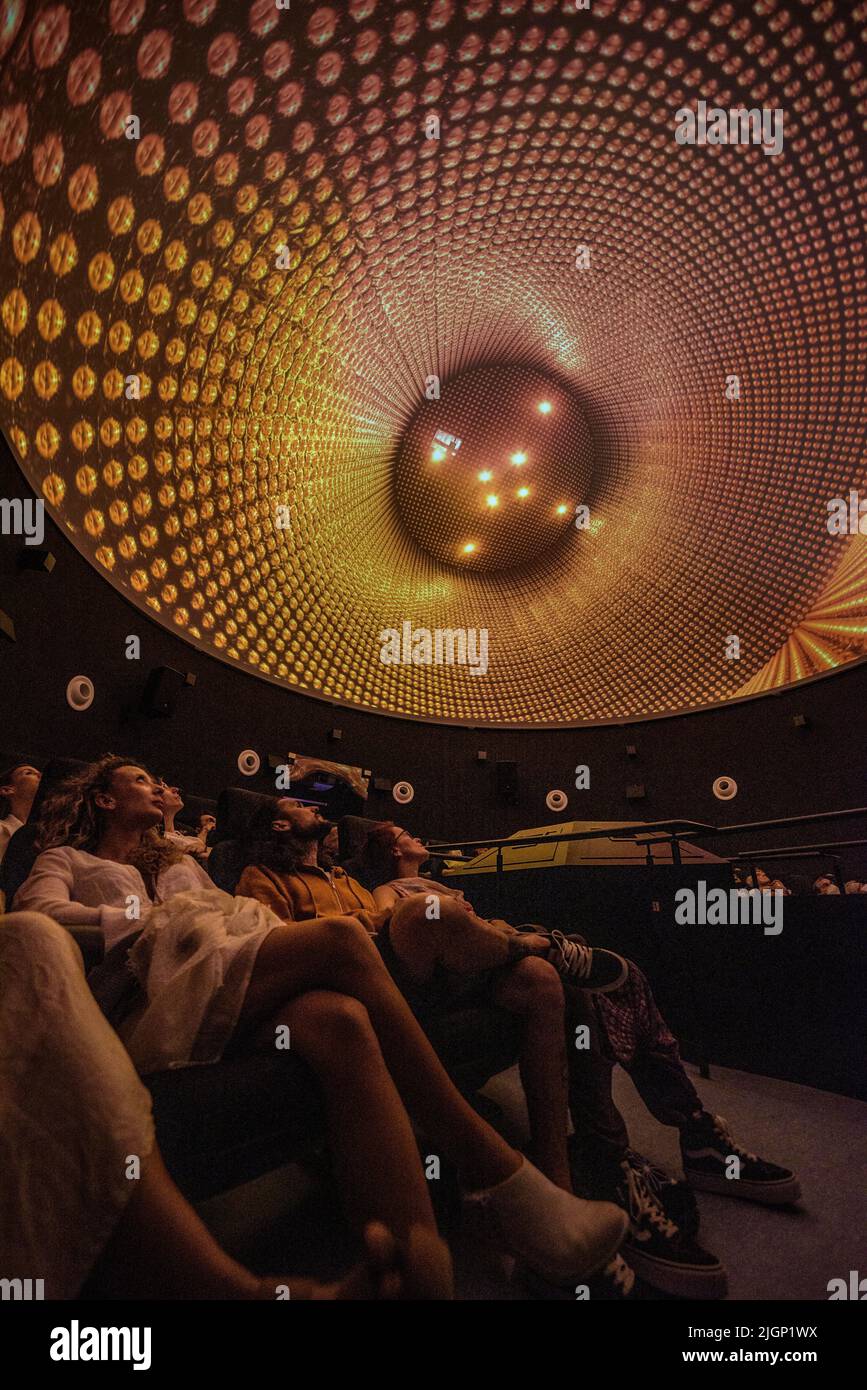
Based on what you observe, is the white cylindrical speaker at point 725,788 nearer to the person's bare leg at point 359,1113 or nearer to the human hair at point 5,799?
the person's bare leg at point 359,1113

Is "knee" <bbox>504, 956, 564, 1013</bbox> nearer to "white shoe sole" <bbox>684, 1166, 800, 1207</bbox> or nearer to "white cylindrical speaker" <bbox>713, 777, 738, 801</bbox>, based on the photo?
"white shoe sole" <bbox>684, 1166, 800, 1207</bbox>

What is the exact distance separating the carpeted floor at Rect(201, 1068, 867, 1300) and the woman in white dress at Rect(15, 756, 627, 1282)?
0.46 ft

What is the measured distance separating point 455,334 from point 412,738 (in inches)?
235

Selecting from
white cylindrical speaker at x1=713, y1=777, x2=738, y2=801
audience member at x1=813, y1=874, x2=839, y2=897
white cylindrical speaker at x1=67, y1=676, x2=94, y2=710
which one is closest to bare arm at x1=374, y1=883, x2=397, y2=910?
white cylindrical speaker at x1=67, y1=676, x2=94, y2=710

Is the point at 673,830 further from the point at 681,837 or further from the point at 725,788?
the point at 725,788

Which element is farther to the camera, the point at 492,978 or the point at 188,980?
the point at 492,978

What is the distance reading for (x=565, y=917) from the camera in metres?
4.32

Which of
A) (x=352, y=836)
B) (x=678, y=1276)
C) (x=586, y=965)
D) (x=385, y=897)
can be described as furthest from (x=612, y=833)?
(x=678, y=1276)

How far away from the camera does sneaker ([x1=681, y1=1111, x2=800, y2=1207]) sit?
2.22 m

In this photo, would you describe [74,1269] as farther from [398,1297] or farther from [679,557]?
[679,557]

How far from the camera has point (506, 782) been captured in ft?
26.9

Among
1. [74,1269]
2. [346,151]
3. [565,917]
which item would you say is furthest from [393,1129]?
[346,151]

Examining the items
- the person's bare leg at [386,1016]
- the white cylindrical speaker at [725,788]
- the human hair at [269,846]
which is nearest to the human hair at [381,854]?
the human hair at [269,846]

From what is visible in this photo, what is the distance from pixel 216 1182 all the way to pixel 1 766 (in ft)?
13.0
